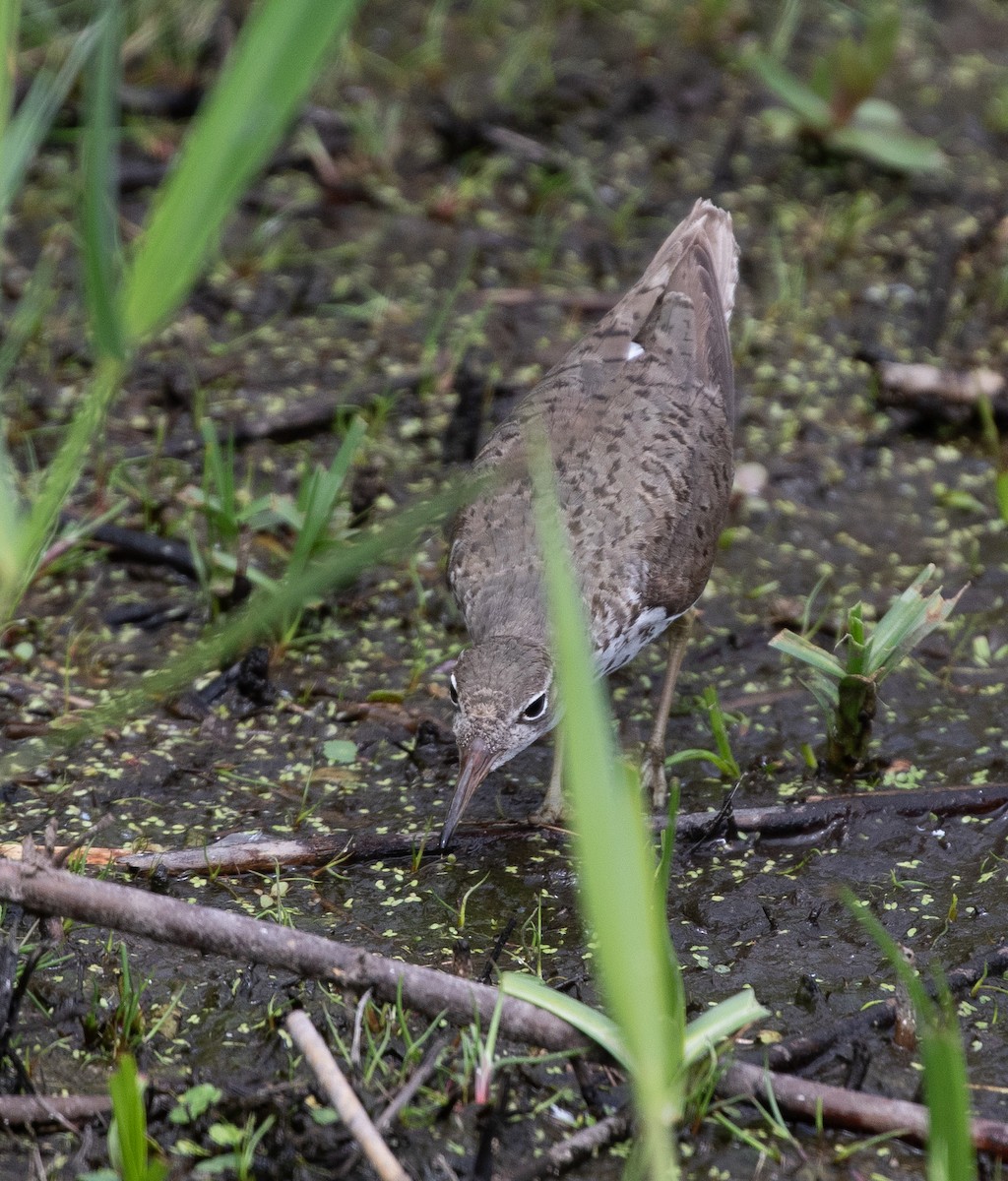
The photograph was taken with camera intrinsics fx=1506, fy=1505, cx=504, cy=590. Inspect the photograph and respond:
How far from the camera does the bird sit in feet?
15.3

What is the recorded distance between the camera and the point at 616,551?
203 inches

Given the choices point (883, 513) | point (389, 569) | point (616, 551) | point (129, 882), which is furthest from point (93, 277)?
point (883, 513)

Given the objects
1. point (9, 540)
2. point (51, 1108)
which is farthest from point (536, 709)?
point (9, 540)

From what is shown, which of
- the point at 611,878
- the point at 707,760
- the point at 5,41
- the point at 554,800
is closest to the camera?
the point at 611,878

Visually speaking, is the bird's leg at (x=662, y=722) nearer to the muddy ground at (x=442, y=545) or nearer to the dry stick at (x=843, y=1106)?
the muddy ground at (x=442, y=545)

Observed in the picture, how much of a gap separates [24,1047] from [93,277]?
2189 mm

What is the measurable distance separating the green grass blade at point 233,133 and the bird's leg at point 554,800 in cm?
292

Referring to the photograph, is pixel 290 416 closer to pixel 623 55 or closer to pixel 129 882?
pixel 129 882

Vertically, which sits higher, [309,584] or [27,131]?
[27,131]

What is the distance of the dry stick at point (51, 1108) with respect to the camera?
349 centimetres

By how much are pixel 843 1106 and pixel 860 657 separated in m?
1.69

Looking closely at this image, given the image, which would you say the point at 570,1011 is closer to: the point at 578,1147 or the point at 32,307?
the point at 578,1147

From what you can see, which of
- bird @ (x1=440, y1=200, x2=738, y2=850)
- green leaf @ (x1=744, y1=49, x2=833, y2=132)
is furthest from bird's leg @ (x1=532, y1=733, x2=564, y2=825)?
green leaf @ (x1=744, y1=49, x2=833, y2=132)

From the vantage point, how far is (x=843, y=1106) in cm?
357
